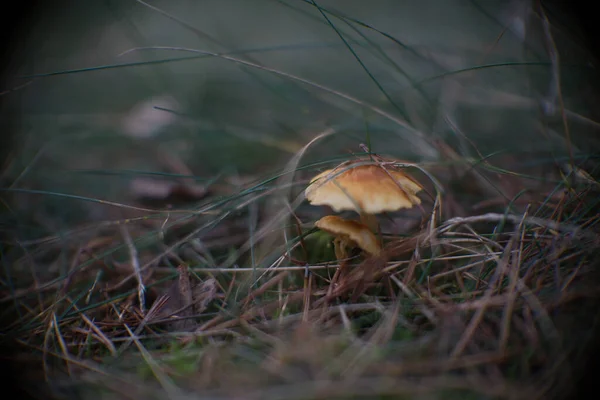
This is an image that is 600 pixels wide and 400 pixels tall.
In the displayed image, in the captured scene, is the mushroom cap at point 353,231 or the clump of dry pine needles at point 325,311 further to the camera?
the mushroom cap at point 353,231

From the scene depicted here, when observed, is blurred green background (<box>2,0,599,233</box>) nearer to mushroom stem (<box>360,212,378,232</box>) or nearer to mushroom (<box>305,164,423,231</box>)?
mushroom (<box>305,164,423,231</box>)

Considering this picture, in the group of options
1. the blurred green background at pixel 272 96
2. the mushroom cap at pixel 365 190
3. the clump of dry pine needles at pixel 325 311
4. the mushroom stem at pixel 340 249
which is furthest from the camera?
the blurred green background at pixel 272 96

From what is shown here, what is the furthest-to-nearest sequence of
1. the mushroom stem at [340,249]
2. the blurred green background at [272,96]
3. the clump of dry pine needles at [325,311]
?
the blurred green background at [272,96] < the mushroom stem at [340,249] < the clump of dry pine needles at [325,311]

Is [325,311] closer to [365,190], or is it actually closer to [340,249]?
[340,249]

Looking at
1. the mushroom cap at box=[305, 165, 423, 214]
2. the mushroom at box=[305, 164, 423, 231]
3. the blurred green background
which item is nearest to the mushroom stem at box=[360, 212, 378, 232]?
the mushroom at box=[305, 164, 423, 231]

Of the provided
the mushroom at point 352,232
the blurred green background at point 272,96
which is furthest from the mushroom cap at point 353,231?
the blurred green background at point 272,96

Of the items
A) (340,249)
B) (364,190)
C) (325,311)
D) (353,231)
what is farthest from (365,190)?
(325,311)

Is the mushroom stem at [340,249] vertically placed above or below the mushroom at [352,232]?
below

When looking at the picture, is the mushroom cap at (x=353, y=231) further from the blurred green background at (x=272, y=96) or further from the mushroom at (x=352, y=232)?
the blurred green background at (x=272, y=96)
